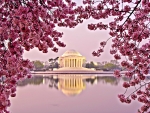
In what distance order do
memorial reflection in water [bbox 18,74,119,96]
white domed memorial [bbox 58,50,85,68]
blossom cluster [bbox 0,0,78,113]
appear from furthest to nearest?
white domed memorial [bbox 58,50,85,68] → memorial reflection in water [bbox 18,74,119,96] → blossom cluster [bbox 0,0,78,113]

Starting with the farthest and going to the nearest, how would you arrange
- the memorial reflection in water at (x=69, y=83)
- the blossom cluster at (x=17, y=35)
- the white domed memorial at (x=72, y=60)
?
the white domed memorial at (x=72, y=60) < the memorial reflection in water at (x=69, y=83) < the blossom cluster at (x=17, y=35)

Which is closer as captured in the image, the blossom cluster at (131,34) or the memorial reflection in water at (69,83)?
the blossom cluster at (131,34)

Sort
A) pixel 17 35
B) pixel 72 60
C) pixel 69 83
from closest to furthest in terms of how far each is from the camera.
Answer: pixel 17 35
pixel 69 83
pixel 72 60

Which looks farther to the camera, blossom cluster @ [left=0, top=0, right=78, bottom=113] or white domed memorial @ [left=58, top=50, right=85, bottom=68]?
white domed memorial @ [left=58, top=50, right=85, bottom=68]

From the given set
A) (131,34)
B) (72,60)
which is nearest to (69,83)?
(131,34)

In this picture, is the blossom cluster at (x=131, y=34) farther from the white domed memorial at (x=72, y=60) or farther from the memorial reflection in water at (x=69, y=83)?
the white domed memorial at (x=72, y=60)

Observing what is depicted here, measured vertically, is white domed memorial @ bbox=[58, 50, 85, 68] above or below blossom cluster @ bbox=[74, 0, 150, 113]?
above

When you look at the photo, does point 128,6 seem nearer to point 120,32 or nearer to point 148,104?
point 120,32

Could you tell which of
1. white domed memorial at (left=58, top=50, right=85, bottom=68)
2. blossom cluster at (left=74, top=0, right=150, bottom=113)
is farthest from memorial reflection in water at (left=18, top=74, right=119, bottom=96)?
white domed memorial at (left=58, top=50, right=85, bottom=68)

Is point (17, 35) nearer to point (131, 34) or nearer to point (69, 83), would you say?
point (131, 34)

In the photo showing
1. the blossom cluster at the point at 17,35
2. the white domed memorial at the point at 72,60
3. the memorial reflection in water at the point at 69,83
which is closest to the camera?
the blossom cluster at the point at 17,35

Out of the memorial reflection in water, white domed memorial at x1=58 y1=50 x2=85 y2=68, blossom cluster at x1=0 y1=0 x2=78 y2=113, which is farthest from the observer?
white domed memorial at x1=58 y1=50 x2=85 y2=68

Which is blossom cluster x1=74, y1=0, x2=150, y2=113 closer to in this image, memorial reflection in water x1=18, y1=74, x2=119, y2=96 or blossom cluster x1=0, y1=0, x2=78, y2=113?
blossom cluster x1=0, y1=0, x2=78, y2=113

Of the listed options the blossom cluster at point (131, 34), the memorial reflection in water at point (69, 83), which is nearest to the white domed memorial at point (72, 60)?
the memorial reflection in water at point (69, 83)
